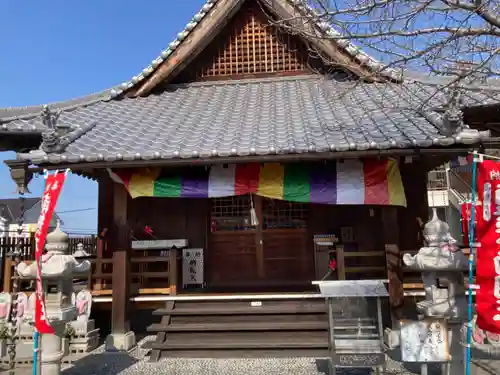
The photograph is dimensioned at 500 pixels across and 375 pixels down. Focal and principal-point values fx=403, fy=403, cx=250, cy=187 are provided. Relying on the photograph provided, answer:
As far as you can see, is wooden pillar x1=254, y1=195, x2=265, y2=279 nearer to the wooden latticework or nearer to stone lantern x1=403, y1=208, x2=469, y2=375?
the wooden latticework

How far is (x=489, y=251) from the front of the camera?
4.55 metres

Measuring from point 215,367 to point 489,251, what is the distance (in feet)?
14.3

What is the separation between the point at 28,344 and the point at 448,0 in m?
8.93

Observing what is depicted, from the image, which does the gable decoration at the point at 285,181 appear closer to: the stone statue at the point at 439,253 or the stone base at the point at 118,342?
the stone statue at the point at 439,253

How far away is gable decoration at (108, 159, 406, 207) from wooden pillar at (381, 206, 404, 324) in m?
0.52

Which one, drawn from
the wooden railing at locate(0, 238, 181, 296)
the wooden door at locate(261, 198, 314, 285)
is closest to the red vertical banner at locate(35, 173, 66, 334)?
the wooden railing at locate(0, 238, 181, 296)

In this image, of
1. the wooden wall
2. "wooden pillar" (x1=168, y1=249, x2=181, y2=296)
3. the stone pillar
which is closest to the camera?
the stone pillar

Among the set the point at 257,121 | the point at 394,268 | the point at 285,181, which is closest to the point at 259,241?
the point at 285,181

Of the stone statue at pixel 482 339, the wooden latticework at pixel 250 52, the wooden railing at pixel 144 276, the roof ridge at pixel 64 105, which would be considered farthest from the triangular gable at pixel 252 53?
the stone statue at pixel 482 339

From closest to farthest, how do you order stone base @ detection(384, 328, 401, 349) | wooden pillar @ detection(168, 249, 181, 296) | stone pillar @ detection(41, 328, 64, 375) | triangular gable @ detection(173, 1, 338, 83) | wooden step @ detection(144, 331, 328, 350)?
stone pillar @ detection(41, 328, 64, 375) < wooden step @ detection(144, 331, 328, 350) < stone base @ detection(384, 328, 401, 349) < wooden pillar @ detection(168, 249, 181, 296) < triangular gable @ detection(173, 1, 338, 83)

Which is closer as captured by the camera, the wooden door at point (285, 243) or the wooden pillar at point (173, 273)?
the wooden pillar at point (173, 273)

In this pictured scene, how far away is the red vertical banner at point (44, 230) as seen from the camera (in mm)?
5051

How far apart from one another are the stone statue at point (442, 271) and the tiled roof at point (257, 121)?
203cm

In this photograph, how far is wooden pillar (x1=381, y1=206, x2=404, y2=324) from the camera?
7156 mm
